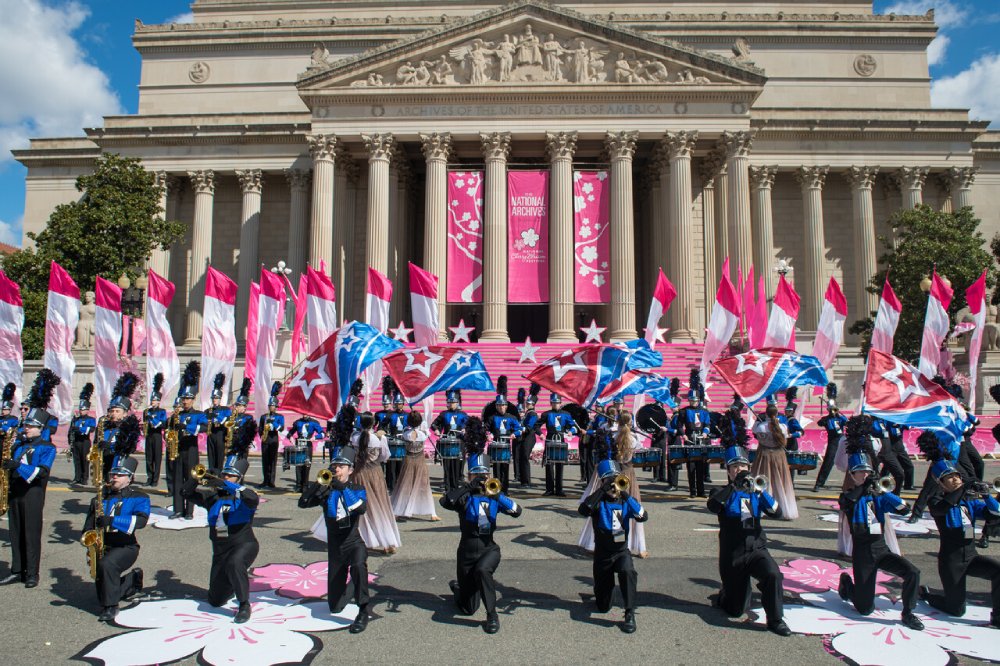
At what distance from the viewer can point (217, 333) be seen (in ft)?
54.2

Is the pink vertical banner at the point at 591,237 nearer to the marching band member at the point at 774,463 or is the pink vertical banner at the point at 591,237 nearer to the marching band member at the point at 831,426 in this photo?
the marching band member at the point at 831,426

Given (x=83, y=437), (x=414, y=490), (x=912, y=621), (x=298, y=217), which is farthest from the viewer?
(x=298, y=217)

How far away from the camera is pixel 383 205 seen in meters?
34.7

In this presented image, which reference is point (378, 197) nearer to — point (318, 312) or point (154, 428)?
point (318, 312)

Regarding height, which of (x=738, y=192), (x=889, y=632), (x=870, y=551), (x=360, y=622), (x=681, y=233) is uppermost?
(x=738, y=192)

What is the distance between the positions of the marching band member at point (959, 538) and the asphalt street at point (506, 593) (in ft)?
3.41

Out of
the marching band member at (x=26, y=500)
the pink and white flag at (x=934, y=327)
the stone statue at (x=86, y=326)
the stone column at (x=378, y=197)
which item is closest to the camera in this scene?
the marching band member at (x=26, y=500)

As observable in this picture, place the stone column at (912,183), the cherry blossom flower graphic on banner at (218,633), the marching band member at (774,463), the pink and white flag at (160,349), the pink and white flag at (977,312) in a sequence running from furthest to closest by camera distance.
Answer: the stone column at (912,183), the pink and white flag at (977,312), the pink and white flag at (160,349), the marching band member at (774,463), the cherry blossom flower graphic on banner at (218,633)

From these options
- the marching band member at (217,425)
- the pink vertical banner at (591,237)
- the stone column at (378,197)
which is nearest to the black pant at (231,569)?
the marching band member at (217,425)

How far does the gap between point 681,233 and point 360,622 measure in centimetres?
2932

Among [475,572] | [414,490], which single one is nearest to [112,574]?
[475,572]

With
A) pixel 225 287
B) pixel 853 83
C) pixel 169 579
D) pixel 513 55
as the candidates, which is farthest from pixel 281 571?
pixel 853 83

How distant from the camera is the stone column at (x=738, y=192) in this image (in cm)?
3409

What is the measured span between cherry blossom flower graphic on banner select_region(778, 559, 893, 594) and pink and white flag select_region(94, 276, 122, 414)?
38.8 ft
